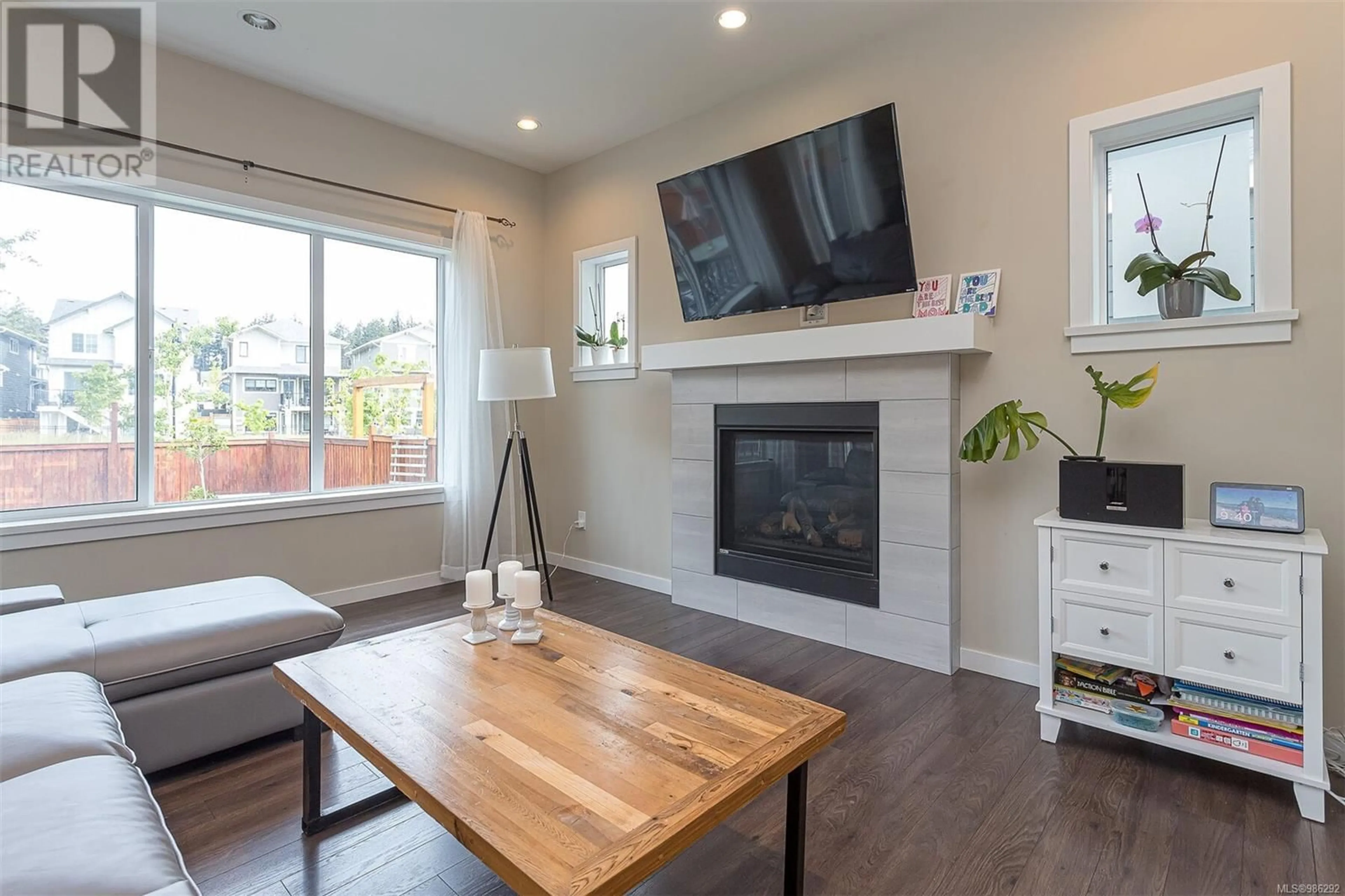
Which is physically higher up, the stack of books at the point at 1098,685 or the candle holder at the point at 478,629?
the candle holder at the point at 478,629

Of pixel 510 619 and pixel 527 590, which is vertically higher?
pixel 527 590

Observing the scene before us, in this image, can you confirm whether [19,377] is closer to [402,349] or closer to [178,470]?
[178,470]

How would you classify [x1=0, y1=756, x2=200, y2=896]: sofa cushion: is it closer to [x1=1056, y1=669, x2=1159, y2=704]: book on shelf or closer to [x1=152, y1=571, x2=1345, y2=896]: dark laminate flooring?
[x1=152, y1=571, x2=1345, y2=896]: dark laminate flooring

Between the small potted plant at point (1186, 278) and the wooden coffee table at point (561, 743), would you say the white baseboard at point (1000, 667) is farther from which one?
the wooden coffee table at point (561, 743)

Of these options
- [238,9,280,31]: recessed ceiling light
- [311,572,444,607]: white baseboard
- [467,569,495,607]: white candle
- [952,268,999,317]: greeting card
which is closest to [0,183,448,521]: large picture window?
[311,572,444,607]: white baseboard

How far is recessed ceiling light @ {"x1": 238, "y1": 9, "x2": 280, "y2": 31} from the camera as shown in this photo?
2.88 metres

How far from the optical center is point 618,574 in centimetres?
443

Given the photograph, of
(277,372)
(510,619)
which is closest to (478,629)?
(510,619)

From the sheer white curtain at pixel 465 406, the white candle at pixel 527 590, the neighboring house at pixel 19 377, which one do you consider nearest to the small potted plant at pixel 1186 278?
the white candle at pixel 527 590

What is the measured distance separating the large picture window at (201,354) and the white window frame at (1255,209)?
145 inches

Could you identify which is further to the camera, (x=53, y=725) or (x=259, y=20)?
(x=259, y=20)

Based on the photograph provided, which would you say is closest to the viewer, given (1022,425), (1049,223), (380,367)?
(1022,425)

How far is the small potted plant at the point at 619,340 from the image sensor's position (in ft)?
14.3

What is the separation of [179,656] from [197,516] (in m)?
1.69
